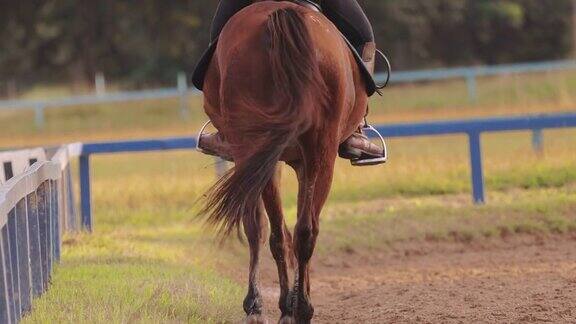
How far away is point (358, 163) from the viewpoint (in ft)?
27.5

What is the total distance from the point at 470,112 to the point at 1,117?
1586cm

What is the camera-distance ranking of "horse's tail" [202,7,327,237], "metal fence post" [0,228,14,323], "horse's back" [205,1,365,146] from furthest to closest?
"horse's back" [205,1,365,146] → "horse's tail" [202,7,327,237] → "metal fence post" [0,228,14,323]

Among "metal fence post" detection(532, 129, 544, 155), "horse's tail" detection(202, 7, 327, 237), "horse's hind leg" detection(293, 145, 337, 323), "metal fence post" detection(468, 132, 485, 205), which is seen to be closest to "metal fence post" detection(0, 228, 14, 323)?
"horse's tail" detection(202, 7, 327, 237)

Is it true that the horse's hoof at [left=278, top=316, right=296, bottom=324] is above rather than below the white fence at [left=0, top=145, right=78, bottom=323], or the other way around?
below

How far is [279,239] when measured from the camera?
7551 mm

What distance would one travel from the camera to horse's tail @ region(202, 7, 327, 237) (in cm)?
641

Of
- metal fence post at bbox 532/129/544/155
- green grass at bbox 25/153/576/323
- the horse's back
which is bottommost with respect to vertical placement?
green grass at bbox 25/153/576/323

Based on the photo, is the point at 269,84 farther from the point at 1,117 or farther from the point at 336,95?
the point at 1,117

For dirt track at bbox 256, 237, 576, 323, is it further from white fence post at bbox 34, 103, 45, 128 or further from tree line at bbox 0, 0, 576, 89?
tree line at bbox 0, 0, 576, 89

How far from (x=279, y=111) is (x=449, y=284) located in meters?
3.16

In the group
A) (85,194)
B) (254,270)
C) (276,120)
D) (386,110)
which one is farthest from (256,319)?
(386,110)

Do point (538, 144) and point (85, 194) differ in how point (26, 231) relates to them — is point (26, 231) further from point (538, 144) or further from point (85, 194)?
point (538, 144)

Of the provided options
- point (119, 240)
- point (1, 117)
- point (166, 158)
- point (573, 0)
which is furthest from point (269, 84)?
point (573, 0)

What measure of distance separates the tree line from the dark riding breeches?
35.6 meters
